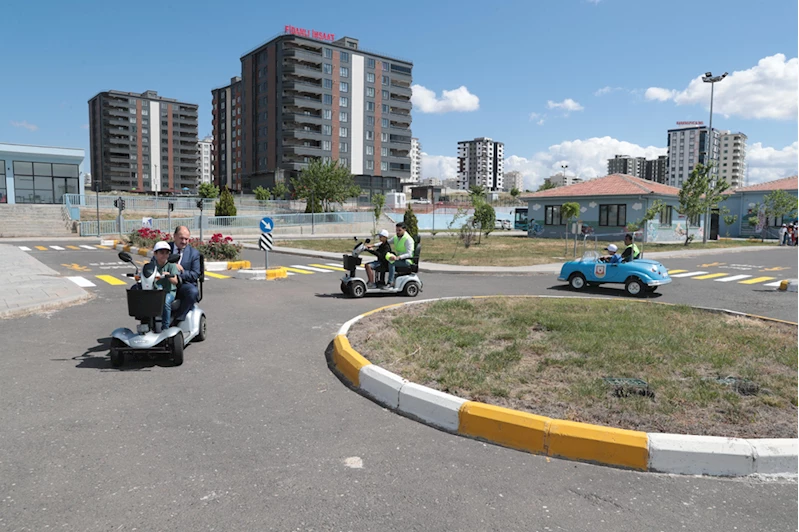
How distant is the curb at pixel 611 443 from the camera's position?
3971 millimetres

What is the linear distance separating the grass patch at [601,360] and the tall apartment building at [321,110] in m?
79.3

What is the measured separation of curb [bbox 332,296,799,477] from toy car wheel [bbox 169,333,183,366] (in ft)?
10.5

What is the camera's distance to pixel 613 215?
149 ft

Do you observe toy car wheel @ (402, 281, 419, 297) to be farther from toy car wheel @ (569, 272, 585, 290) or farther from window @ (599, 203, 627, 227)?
window @ (599, 203, 627, 227)

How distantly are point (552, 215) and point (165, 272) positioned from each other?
46134 mm

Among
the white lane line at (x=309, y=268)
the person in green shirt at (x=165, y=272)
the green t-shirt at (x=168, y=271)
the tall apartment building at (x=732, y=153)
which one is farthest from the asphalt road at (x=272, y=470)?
the tall apartment building at (x=732, y=153)

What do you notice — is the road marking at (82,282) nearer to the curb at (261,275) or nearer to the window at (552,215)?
the curb at (261,275)

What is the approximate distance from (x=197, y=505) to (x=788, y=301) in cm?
1374

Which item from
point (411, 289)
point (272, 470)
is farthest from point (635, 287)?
point (272, 470)

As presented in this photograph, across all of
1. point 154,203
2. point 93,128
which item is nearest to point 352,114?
point 154,203

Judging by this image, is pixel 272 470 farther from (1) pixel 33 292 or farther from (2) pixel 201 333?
(1) pixel 33 292

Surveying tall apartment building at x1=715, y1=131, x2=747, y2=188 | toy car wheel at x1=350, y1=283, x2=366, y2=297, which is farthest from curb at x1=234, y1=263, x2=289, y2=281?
tall apartment building at x1=715, y1=131, x2=747, y2=188

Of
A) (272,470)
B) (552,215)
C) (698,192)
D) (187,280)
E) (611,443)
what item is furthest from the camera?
(552,215)

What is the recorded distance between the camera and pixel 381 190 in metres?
95.8
